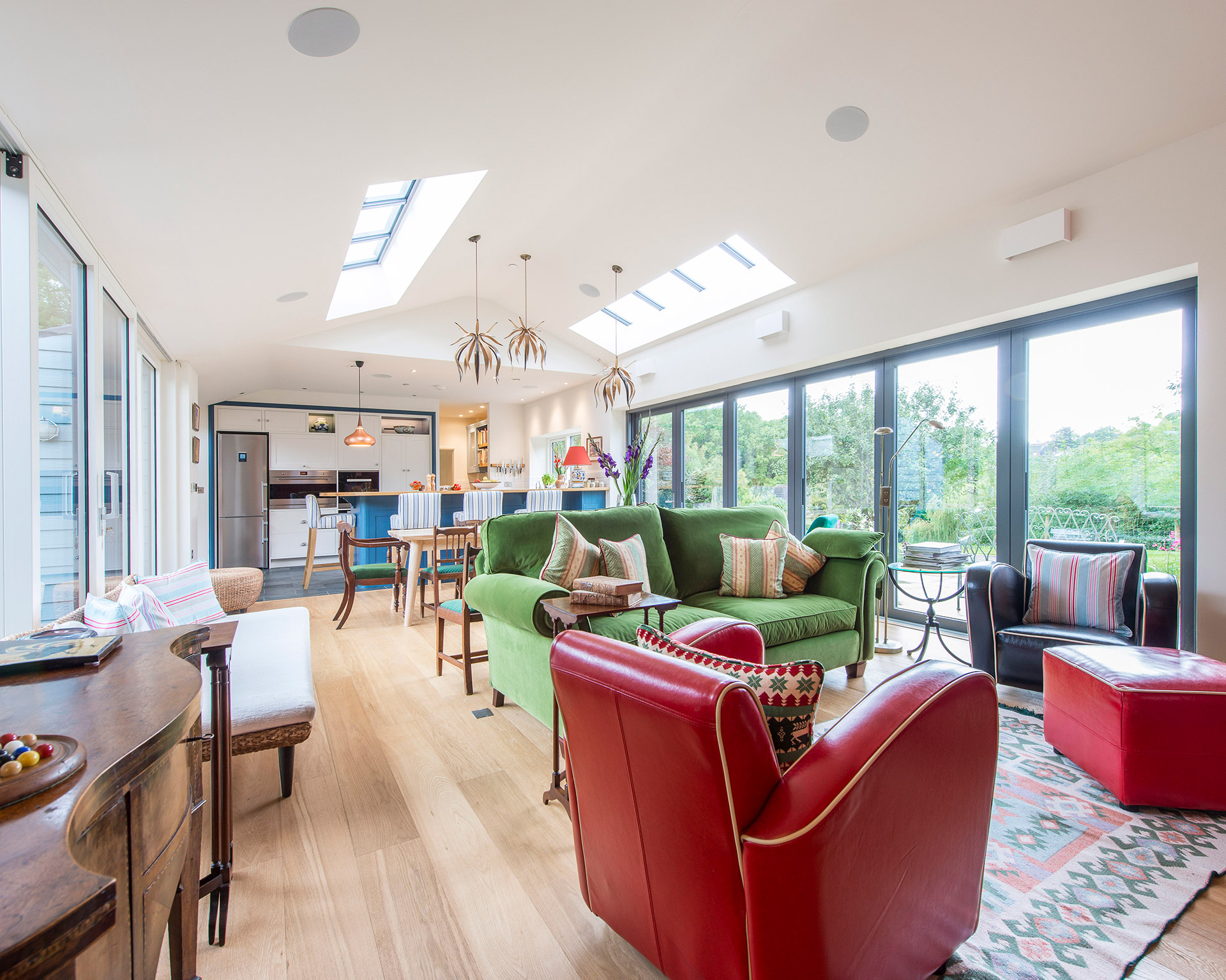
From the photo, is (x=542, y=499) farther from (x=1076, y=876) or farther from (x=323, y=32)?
(x=1076, y=876)

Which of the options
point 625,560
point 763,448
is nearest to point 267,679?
point 625,560

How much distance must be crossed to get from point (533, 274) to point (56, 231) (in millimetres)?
4444

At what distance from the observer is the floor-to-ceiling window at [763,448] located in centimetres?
563

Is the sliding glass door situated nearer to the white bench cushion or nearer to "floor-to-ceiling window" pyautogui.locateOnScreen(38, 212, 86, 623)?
the white bench cushion

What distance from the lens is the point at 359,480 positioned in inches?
369

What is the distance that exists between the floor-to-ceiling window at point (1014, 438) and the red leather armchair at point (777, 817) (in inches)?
111

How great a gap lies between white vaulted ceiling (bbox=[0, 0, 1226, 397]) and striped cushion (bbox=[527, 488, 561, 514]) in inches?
110

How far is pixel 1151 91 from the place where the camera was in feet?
8.98

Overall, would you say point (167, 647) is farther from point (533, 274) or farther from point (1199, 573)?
point (533, 274)

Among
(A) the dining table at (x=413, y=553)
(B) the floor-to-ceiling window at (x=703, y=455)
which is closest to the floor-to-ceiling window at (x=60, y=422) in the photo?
(A) the dining table at (x=413, y=553)

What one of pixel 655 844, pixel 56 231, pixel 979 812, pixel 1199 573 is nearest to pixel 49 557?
pixel 56 231

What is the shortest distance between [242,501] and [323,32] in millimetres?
8041

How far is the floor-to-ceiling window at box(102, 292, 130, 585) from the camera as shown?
9.82 feet

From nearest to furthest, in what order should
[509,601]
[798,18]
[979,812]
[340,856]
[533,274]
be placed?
[979,812]
[340,856]
[509,601]
[798,18]
[533,274]
